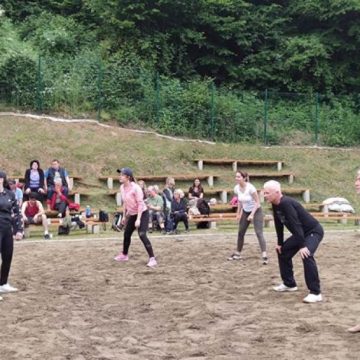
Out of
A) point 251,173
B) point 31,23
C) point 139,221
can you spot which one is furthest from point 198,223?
point 31,23

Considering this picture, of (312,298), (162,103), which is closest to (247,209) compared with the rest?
(312,298)

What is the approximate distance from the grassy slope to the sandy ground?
30.9 ft

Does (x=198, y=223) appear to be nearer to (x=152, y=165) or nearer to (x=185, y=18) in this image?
(x=152, y=165)

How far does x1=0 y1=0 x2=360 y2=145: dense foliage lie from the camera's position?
86.5 ft

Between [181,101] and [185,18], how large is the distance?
6.14 meters

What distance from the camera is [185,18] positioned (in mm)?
31516

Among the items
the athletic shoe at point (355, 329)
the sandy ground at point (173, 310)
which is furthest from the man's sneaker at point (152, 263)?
the athletic shoe at point (355, 329)

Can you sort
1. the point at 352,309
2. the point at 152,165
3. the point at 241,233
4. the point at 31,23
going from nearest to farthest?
1. the point at 352,309
2. the point at 241,233
3. the point at 152,165
4. the point at 31,23

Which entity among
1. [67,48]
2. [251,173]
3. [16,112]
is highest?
[67,48]

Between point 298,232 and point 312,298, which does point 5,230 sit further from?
point 312,298

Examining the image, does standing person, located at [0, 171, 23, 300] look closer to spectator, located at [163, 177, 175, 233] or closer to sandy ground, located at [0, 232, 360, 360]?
sandy ground, located at [0, 232, 360, 360]

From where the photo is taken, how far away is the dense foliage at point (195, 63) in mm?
26375

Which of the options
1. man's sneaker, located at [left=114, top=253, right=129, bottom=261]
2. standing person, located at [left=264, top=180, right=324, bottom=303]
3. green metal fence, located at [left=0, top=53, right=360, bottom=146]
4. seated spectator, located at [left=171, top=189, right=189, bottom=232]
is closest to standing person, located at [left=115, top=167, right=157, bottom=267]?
man's sneaker, located at [left=114, top=253, right=129, bottom=261]

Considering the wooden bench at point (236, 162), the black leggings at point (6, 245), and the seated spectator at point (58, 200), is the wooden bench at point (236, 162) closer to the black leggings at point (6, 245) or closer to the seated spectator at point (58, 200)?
the seated spectator at point (58, 200)
